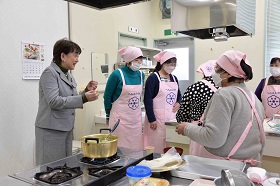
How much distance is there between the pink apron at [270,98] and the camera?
2.78m

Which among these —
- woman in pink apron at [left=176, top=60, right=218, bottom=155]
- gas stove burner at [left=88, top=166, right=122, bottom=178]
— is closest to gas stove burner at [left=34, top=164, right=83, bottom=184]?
gas stove burner at [left=88, top=166, right=122, bottom=178]

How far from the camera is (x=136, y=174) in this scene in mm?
979

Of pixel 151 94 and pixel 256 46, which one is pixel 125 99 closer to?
pixel 151 94

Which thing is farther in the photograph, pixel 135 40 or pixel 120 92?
pixel 135 40

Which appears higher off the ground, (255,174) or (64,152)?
(255,174)

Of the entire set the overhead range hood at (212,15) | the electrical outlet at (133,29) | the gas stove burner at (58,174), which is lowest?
the gas stove burner at (58,174)

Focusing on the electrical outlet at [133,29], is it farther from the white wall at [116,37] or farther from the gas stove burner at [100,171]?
the gas stove burner at [100,171]

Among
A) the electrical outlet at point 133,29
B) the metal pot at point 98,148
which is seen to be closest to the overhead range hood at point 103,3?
the metal pot at point 98,148

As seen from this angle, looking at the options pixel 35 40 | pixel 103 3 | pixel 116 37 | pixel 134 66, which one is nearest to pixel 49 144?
pixel 103 3

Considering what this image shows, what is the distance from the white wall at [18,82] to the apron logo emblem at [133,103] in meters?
0.98

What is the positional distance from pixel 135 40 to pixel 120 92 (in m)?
1.97

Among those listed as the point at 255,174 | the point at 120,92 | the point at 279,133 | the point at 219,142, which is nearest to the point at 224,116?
the point at 219,142

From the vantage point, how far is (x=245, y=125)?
4.13 ft

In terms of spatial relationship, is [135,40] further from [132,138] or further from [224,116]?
[224,116]
